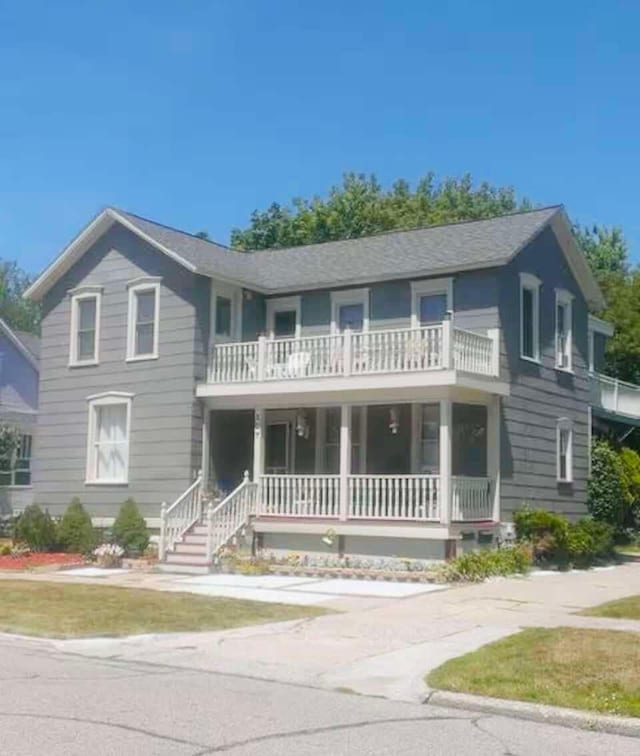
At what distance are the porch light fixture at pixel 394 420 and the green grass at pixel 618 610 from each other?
7966 mm

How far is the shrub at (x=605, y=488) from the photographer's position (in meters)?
27.1

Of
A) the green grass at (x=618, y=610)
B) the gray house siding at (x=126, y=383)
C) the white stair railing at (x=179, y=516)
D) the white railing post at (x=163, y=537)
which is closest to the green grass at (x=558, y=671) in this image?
the green grass at (x=618, y=610)

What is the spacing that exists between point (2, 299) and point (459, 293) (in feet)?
180

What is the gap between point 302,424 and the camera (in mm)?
24766

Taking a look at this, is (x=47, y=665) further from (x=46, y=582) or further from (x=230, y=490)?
(x=230, y=490)

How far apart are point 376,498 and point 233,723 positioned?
44.8 feet

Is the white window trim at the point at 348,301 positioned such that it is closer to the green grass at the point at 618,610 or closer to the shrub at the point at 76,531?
the shrub at the point at 76,531

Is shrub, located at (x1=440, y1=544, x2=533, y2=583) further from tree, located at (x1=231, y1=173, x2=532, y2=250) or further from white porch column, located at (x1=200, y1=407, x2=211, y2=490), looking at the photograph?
tree, located at (x1=231, y1=173, x2=532, y2=250)

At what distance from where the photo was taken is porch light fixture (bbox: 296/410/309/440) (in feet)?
81.1

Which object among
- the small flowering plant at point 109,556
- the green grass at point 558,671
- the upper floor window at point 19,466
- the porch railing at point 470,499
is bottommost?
the green grass at point 558,671

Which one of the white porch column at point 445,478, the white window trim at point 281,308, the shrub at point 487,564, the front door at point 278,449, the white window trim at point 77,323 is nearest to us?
the shrub at point 487,564

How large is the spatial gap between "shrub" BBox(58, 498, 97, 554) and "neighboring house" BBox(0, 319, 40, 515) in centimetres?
907

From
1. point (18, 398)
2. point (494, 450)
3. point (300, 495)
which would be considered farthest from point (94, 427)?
point (18, 398)

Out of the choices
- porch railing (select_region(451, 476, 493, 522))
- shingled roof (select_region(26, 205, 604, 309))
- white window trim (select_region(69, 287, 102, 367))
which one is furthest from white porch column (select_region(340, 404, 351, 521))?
white window trim (select_region(69, 287, 102, 367))
